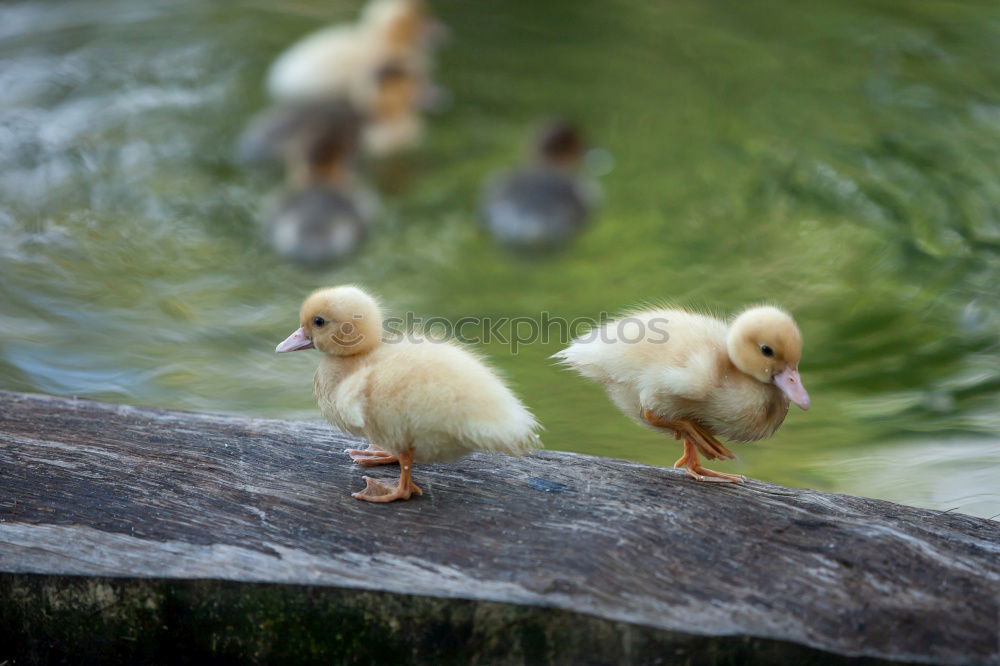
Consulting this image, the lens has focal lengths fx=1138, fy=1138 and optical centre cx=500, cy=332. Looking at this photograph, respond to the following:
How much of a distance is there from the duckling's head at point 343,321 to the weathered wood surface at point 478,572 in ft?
0.93

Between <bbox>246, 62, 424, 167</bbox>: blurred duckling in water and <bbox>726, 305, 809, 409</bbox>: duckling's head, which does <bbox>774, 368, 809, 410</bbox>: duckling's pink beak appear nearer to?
<bbox>726, 305, 809, 409</bbox>: duckling's head

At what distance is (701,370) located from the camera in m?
2.29

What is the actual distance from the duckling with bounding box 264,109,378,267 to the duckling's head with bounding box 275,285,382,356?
108 inches

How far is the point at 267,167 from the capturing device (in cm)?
580

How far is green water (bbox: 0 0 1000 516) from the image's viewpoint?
393cm

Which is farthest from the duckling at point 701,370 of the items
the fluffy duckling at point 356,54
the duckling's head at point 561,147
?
the fluffy duckling at point 356,54

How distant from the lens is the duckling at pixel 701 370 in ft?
7.48

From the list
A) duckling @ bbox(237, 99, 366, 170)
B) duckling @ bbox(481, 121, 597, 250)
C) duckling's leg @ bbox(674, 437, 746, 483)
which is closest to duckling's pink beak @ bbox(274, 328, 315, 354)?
duckling's leg @ bbox(674, 437, 746, 483)

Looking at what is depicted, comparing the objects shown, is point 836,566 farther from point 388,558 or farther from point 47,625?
point 47,625

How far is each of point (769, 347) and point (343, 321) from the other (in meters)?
0.86

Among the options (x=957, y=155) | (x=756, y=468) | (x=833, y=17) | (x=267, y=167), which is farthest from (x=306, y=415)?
(x=833, y=17)

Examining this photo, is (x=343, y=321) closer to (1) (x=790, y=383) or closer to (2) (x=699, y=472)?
(2) (x=699, y=472)

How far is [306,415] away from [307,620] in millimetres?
1967

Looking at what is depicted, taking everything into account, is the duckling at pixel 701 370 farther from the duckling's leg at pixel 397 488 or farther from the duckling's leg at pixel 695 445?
the duckling's leg at pixel 397 488
